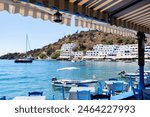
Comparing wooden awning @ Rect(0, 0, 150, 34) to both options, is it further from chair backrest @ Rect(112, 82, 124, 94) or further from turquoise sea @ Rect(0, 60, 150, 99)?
turquoise sea @ Rect(0, 60, 150, 99)

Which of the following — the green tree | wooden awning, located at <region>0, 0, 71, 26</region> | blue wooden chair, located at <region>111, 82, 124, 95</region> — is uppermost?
the green tree

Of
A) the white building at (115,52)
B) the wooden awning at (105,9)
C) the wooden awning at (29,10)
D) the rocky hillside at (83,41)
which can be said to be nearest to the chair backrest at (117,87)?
the wooden awning at (105,9)

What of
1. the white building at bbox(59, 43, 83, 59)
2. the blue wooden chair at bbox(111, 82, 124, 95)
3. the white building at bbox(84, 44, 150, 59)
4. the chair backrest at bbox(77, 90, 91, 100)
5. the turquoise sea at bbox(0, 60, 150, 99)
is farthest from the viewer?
the white building at bbox(59, 43, 83, 59)

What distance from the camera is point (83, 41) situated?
469 feet

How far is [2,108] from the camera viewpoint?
2600 millimetres

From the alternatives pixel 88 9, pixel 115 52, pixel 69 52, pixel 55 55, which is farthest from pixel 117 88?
pixel 55 55

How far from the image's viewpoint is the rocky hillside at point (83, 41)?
423ft

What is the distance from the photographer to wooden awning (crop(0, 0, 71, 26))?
3642 mm

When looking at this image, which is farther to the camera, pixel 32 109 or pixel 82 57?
pixel 82 57

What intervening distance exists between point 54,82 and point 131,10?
847 inches

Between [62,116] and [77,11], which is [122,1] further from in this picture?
[62,116]

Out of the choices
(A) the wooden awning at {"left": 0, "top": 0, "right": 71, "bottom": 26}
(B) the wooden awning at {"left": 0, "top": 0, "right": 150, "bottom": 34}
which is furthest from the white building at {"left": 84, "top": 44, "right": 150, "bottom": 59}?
(A) the wooden awning at {"left": 0, "top": 0, "right": 71, "bottom": 26}

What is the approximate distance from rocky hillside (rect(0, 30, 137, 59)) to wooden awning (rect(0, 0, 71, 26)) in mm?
114509

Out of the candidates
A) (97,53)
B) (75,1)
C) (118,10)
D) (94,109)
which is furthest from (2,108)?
(97,53)
